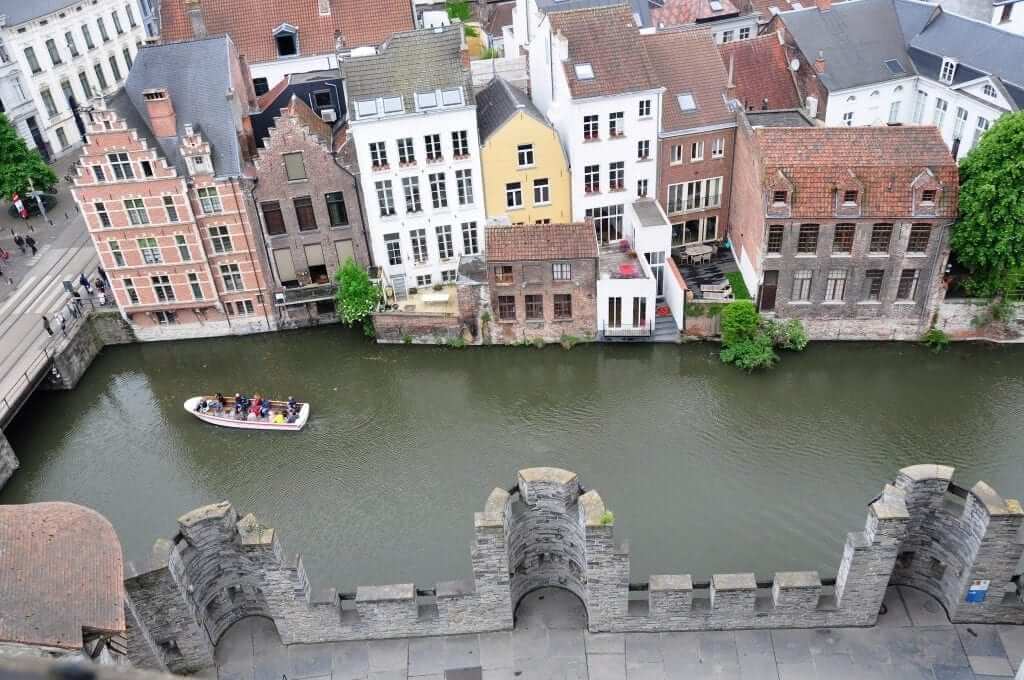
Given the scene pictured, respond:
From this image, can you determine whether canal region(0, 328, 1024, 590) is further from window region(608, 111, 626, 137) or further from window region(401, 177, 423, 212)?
window region(608, 111, 626, 137)

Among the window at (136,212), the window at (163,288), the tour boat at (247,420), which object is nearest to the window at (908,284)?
the tour boat at (247,420)

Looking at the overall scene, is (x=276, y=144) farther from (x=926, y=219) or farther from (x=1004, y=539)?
(x=1004, y=539)

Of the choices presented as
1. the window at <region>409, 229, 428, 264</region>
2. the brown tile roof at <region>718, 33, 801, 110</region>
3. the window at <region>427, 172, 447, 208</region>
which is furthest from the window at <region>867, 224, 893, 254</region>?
the window at <region>409, 229, 428, 264</region>

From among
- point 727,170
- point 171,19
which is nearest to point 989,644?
point 727,170

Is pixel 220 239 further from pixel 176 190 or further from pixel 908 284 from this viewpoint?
pixel 908 284

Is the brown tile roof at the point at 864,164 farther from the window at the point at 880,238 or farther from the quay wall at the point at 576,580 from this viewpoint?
the quay wall at the point at 576,580

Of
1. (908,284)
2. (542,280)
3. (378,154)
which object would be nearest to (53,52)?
(378,154)
